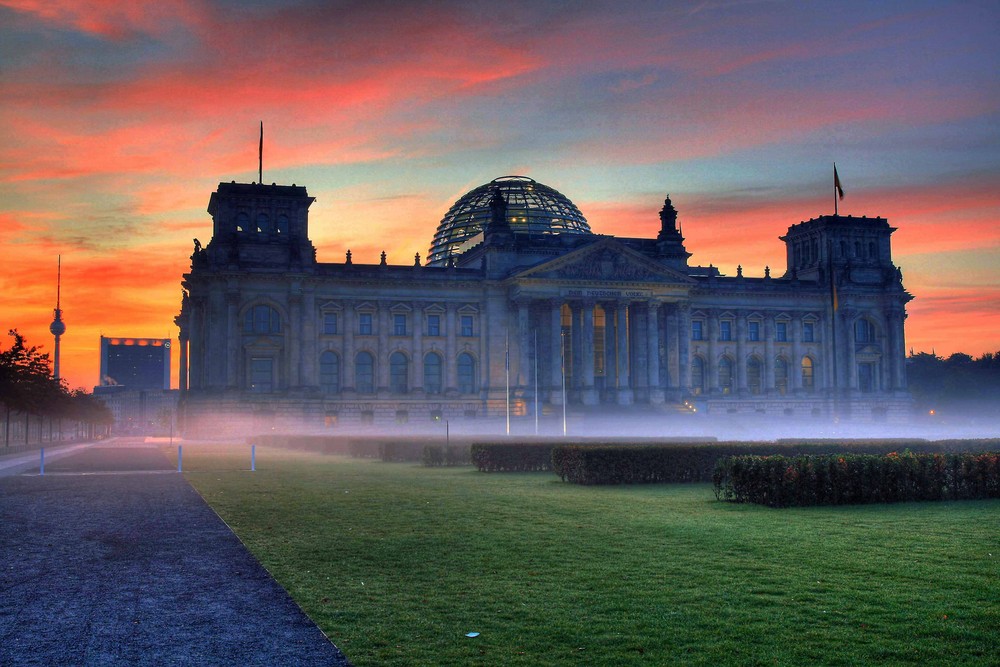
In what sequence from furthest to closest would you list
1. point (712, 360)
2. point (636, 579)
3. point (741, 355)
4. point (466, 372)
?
point (741, 355) → point (712, 360) → point (466, 372) → point (636, 579)

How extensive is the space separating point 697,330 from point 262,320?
4980 centimetres

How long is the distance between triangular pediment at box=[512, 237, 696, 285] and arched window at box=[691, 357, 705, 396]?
1264 centimetres

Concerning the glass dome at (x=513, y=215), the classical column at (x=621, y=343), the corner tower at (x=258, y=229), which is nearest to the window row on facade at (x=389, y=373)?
the corner tower at (x=258, y=229)

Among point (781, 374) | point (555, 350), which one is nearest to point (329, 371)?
point (555, 350)

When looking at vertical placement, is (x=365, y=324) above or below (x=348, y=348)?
above

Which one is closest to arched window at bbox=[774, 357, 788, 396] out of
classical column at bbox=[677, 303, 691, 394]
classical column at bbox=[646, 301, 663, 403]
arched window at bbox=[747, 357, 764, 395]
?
arched window at bbox=[747, 357, 764, 395]

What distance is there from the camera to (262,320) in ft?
317

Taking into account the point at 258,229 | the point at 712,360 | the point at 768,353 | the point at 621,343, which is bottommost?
the point at 712,360

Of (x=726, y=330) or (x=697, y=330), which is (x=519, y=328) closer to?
(x=697, y=330)

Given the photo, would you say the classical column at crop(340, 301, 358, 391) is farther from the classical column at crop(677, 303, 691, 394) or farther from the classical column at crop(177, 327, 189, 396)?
the classical column at crop(677, 303, 691, 394)

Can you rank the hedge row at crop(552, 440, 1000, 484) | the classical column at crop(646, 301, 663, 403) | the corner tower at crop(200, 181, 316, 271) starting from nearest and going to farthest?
the hedge row at crop(552, 440, 1000, 484)
the corner tower at crop(200, 181, 316, 271)
the classical column at crop(646, 301, 663, 403)

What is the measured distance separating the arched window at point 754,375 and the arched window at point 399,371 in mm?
41416

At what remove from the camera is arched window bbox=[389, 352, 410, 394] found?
102 meters

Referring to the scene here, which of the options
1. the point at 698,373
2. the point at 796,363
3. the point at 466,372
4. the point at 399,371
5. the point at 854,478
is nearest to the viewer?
the point at 854,478
